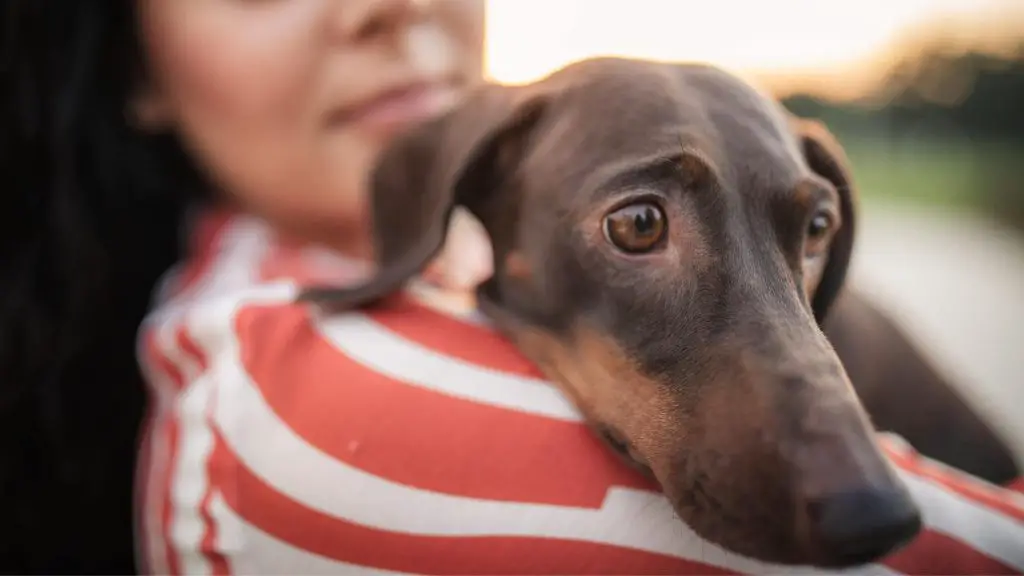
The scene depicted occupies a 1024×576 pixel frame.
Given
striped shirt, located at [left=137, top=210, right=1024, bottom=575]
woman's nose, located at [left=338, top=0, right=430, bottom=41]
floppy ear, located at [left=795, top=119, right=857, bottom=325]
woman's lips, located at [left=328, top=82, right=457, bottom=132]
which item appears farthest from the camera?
woman's lips, located at [left=328, top=82, right=457, bottom=132]

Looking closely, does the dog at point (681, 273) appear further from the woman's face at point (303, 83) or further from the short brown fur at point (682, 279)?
the woman's face at point (303, 83)

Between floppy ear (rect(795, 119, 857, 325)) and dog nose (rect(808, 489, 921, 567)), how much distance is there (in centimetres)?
44

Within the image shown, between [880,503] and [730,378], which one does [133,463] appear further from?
[880,503]

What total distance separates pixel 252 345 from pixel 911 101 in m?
0.96

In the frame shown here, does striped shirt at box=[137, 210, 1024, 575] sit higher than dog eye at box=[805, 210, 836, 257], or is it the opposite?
dog eye at box=[805, 210, 836, 257]

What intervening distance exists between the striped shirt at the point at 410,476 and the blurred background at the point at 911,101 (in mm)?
415

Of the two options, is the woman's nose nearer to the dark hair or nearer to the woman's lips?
the woman's lips

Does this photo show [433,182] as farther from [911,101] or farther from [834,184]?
[911,101]

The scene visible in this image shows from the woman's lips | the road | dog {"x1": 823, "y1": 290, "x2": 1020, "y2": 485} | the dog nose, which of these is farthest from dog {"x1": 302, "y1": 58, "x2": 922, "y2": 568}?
the road

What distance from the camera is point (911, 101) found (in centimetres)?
116

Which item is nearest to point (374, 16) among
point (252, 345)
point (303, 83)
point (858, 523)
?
point (303, 83)

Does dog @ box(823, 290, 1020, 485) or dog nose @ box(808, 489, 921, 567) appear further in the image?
dog @ box(823, 290, 1020, 485)

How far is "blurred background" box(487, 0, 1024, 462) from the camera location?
3.19 ft

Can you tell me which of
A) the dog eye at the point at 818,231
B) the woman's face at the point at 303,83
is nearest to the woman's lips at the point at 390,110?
the woman's face at the point at 303,83
